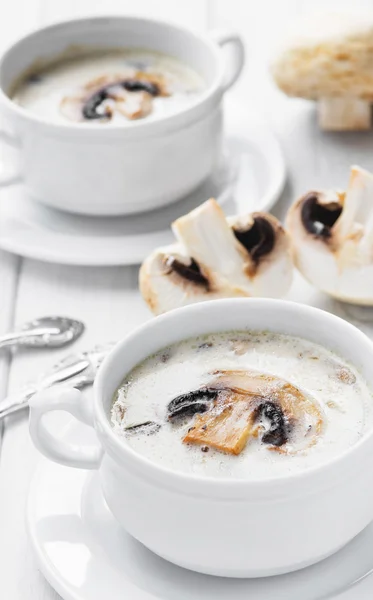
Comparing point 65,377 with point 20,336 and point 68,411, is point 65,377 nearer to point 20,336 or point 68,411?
point 20,336

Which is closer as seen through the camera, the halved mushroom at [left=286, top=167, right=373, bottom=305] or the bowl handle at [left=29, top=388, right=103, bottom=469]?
the bowl handle at [left=29, top=388, right=103, bottom=469]

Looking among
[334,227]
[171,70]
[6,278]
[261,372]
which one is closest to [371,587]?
[261,372]

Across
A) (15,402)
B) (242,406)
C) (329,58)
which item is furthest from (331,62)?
(242,406)

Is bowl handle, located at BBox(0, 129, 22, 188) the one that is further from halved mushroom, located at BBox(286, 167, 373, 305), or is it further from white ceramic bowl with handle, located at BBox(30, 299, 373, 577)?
white ceramic bowl with handle, located at BBox(30, 299, 373, 577)

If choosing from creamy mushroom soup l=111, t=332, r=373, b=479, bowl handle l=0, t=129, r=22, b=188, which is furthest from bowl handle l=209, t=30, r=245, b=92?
creamy mushroom soup l=111, t=332, r=373, b=479

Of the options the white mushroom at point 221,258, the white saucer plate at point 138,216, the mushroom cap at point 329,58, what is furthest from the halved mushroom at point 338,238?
the mushroom cap at point 329,58

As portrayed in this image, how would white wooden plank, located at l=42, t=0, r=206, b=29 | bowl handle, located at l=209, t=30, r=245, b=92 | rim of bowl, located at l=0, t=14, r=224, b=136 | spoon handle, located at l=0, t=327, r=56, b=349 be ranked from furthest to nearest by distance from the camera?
white wooden plank, located at l=42, t=0, r=206, b=29, bowl handle, located at l=209, t=30, r=245, b=92, rim of bowl, located at l=0, t=14, r=224, b=136, spoon handle, located at l=0, t=327, r=56, b=349
